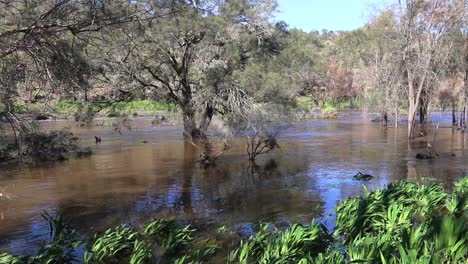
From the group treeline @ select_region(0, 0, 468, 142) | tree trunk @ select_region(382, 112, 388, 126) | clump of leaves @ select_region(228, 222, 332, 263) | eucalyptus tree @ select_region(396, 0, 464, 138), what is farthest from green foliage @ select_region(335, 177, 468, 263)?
tree trunk @ select_region(382, 112, 388, 126)

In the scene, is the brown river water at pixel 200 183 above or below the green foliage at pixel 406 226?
below

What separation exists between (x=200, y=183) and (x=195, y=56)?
10.8m

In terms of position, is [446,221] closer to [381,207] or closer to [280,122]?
[381,207]

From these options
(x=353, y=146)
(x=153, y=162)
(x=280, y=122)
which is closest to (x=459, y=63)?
(x=353, y=146)

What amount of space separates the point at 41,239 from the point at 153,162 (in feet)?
42.8

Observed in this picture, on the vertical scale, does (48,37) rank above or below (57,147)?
above

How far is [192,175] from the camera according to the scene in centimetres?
1988

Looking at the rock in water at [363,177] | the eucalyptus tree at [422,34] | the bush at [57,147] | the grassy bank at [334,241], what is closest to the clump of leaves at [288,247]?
the grassy bank at [334,241]

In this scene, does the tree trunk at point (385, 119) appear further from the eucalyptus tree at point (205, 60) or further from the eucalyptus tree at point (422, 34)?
the eucalyptus tree at point (205, 60)

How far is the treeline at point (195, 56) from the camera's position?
7500 millimetres

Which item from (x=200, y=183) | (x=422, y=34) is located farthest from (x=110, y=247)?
(x=422, y=34)

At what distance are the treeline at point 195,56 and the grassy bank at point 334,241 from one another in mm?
2997

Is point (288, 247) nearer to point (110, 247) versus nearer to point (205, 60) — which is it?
point (110, 247)

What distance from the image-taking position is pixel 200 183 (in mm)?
17953
